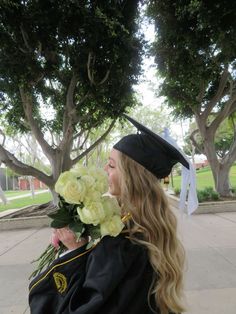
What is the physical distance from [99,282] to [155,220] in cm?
43

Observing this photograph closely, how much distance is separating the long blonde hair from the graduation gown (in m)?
0.10

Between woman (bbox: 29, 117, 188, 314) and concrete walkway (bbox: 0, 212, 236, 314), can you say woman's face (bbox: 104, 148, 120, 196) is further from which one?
concrete walkway (bbox: 0, 212, 236, 314)

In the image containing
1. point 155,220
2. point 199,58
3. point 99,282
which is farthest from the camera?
point 199,58

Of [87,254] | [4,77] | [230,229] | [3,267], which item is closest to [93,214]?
[87,254]

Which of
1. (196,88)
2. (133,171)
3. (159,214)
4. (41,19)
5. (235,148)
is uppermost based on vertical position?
(41,19)

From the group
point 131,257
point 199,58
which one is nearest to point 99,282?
point 131,257

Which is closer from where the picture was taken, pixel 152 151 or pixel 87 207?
pixel 87 207

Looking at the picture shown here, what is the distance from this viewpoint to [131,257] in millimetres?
1552

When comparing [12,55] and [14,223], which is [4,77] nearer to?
[12,55]

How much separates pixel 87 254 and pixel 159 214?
0.41 metres

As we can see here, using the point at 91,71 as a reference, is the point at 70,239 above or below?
below

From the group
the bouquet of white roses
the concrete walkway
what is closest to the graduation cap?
the bouquet of white roses

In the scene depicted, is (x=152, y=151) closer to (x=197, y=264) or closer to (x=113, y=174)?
(x=113, y=174)

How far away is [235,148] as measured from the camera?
1338 centimetres
